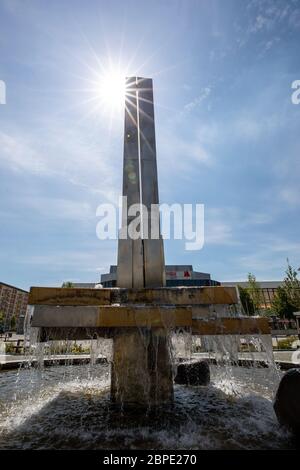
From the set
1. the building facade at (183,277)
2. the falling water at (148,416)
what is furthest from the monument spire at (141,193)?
the building facade at (183,277)

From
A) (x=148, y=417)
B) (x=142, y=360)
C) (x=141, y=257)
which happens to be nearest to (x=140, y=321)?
(x=142, y=360)

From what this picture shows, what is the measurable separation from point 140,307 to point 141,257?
1918mm

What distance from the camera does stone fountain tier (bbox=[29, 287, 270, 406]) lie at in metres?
3.10

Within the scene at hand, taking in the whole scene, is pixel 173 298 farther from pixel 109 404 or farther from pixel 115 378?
pixel 109 404

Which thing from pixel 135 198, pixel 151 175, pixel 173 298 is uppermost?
pixel 151 175

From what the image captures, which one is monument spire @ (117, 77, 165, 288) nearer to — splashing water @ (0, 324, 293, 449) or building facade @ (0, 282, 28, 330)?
splashing water @ (0, 324, 293, 449)

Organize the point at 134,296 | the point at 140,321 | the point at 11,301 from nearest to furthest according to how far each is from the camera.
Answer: the point at 140,321
the point at 134,296
the point at 11,301

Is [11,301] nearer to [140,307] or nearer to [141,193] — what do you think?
[141,193]

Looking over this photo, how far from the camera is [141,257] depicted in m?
5.03

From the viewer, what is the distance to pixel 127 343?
4.18 metres
